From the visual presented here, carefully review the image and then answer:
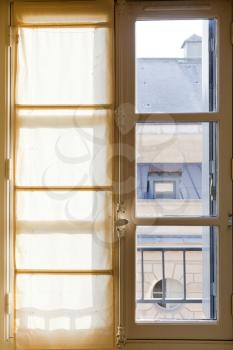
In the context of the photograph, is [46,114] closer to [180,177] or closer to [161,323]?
[180,177]

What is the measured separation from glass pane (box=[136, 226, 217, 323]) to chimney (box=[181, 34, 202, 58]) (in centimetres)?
105

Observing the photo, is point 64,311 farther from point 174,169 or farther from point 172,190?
point 174,169

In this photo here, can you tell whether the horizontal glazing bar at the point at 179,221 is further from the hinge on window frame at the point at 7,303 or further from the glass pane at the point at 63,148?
the hinge on window frame at the point at 7,303

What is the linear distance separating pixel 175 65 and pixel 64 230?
117 cm

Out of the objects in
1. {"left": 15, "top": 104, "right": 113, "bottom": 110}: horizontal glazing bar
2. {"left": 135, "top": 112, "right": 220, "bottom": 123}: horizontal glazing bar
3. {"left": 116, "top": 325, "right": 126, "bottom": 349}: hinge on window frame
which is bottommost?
{"left": 116, "top": 325, "right": 126, "bottom": 349}: hinge on window frame

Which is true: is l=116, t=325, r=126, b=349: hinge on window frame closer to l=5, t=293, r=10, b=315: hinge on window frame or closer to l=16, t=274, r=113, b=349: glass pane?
l=16, t=274, r=113, b=349: glass pane

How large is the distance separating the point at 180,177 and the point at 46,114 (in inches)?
33.9

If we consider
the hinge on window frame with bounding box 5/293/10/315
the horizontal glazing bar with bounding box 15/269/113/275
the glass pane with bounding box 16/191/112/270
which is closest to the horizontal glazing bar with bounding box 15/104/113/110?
the glass pane with bounding box 16/191/112/270

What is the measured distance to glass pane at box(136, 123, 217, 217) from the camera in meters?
2.32

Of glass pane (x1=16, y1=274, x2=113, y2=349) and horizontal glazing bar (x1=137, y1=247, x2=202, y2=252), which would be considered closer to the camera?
glass pane (x1=16, y1=274, x2=113, y2=349)

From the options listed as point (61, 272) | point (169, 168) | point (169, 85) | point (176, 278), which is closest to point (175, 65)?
point (169, 85)

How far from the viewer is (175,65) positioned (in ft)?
7.72

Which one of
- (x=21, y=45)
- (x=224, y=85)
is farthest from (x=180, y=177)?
(x=21, y=45)

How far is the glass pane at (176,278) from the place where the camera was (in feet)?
7.67
